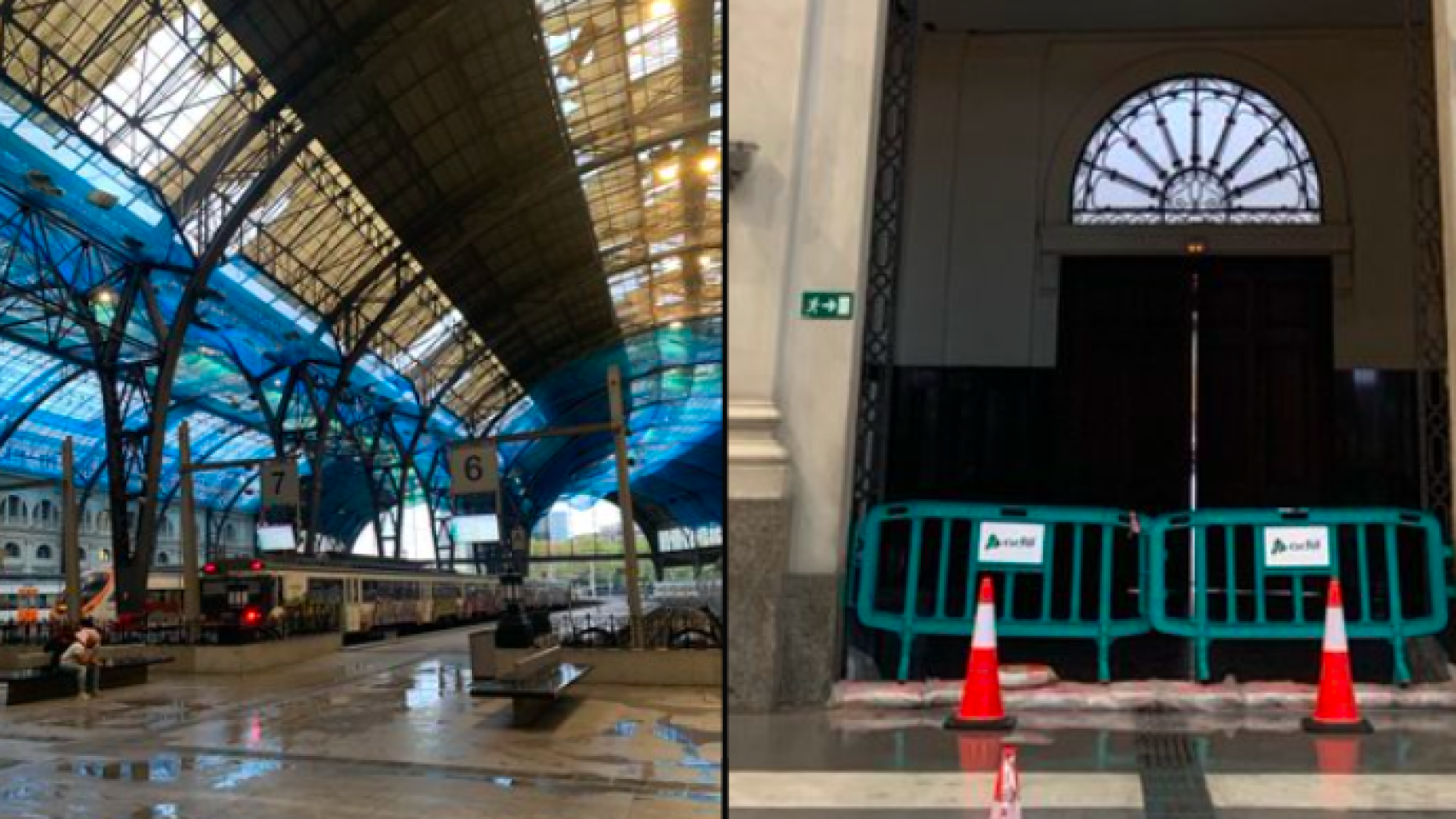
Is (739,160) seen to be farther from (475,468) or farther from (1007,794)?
(475,468)

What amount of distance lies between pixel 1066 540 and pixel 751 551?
5.26 metres

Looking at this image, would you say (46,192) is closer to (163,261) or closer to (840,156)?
(163,261)

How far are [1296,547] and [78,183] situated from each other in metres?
19.0

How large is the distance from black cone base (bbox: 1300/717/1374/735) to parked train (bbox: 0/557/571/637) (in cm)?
1913

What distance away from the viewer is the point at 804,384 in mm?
6762

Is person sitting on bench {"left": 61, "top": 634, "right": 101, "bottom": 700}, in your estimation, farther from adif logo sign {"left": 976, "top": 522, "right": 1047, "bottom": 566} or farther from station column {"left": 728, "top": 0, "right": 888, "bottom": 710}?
adif logo sign {"left": 976, "top": 522, "right": 1047, "bottom": 566}

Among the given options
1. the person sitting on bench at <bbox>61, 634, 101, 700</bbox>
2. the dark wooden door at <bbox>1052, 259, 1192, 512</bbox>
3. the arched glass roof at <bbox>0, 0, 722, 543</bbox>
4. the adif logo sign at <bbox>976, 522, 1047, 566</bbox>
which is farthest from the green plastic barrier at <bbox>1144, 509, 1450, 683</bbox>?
the person sitting on bench at <bbox>61, 634, 101, 700</bbox>

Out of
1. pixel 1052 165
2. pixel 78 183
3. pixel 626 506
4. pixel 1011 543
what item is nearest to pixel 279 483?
pixel 78 183

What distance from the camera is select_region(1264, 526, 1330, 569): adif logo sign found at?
283 inches

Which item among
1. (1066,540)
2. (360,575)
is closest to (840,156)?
(1066,540)

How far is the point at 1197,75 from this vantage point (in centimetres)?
1134

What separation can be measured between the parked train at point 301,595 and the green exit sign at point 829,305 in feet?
57.4

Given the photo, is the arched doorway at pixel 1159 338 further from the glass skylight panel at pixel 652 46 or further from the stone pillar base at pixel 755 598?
the glass skylight panel at pixel 652 46

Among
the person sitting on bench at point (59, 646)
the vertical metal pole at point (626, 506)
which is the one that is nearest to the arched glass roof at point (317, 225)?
the vertical metal pole at point (626, 506)
